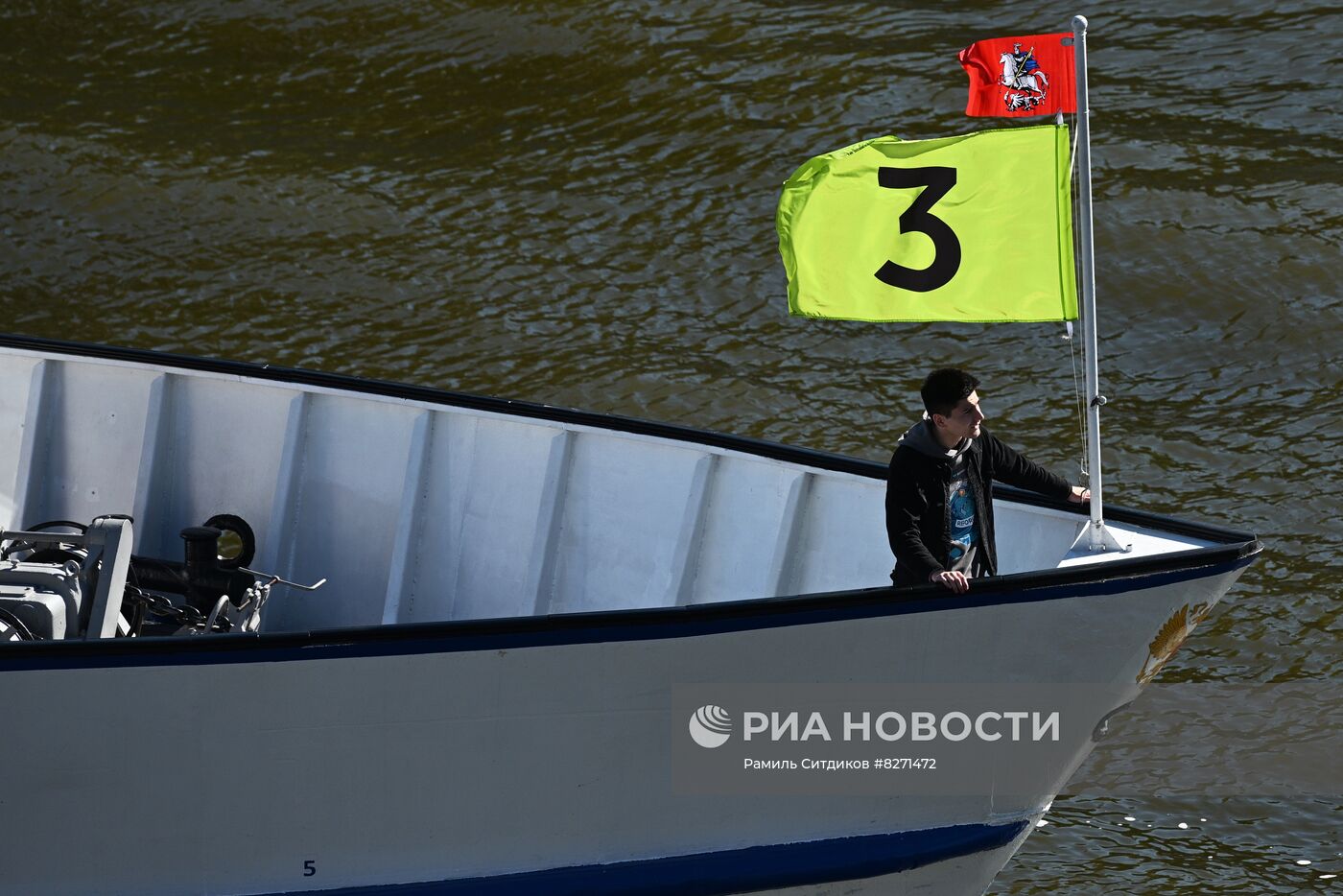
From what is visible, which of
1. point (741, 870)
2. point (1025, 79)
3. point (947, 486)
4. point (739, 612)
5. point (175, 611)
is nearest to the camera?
point (739, 612)

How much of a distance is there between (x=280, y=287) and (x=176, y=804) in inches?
312

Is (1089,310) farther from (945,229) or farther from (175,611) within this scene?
(175,611)

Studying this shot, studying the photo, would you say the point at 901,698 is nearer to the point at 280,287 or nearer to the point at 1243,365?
the point at 1243,365

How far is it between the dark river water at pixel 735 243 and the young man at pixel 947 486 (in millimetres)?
1838

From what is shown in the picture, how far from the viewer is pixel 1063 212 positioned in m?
4.85

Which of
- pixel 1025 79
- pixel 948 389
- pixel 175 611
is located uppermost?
pixel 1025 79

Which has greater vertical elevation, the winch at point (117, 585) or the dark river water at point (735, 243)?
the dark river water at point (735, 243)

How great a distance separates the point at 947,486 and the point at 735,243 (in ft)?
25.4

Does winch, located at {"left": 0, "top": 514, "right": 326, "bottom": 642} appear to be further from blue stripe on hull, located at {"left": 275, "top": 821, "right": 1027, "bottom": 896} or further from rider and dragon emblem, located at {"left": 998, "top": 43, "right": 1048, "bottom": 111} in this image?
rider and dragon emblem, located at {"left": 998, "top": 43, "right": 1048, "bottom": 111}

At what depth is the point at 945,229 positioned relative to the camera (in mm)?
4840

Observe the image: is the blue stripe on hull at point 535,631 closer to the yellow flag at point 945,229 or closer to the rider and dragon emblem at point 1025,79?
the yellow flag at point 945,229

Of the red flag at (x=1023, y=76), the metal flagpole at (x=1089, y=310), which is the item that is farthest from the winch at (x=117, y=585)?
the red flag at (x=1023, y=76)

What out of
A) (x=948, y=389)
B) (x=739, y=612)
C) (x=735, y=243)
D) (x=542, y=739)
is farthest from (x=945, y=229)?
(x=735, y=243)

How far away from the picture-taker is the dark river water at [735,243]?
7.72m
